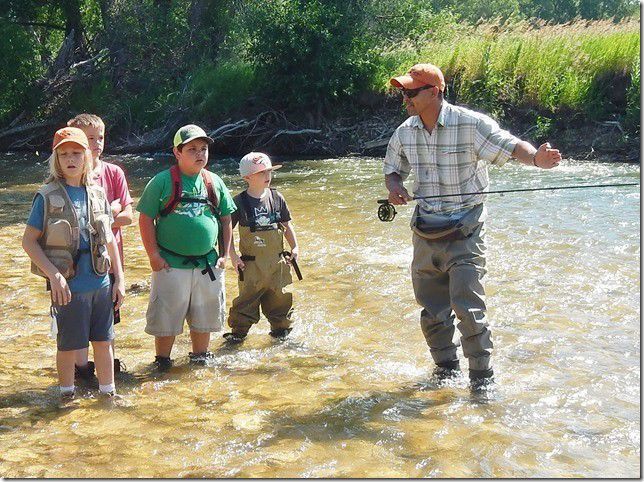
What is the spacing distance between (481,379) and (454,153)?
144 centimetres

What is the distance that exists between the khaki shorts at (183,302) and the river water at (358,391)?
1.07 feet

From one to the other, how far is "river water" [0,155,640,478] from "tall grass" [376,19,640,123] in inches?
414

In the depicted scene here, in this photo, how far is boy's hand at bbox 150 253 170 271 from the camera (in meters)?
5.62

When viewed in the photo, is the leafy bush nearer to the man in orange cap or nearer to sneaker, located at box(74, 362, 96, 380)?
the man in orange cap

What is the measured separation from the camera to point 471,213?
17.4 feet

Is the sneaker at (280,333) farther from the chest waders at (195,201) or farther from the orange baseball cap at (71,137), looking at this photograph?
the orange baseball cap at (71,137)

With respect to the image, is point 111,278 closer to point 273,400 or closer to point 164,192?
point 164,192

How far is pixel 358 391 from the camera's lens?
213 inches

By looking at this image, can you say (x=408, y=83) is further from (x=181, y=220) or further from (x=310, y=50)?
(x=310, y=50)

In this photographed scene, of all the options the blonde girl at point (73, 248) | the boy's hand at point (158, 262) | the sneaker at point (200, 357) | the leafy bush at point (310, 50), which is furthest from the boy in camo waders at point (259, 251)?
the leafy bush at point (310, 50)

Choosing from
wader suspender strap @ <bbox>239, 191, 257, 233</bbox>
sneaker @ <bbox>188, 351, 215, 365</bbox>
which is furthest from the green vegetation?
sneaker @ <bbox>188, 351, 215, 365</bbox>

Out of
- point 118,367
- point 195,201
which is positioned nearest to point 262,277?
point 195,201

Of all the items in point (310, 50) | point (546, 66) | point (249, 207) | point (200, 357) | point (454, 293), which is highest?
point (310, 50)

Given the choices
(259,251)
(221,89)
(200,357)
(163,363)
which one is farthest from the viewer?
(221,89)
